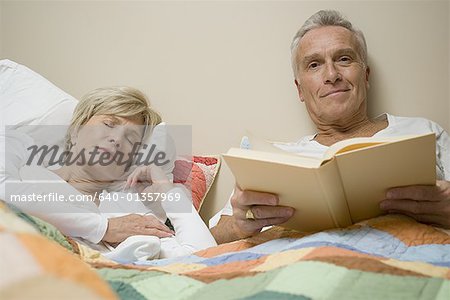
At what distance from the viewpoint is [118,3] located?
1.61m

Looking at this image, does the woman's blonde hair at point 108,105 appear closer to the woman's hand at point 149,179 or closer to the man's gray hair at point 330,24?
the woman's hand at point 149,179

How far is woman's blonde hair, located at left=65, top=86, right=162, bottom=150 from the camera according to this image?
134cm

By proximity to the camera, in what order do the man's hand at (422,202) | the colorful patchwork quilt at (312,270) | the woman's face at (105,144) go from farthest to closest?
the woman's face at (105,144) < the man's hand at (422,202) < the colorful patchwork quilt at (312,270)

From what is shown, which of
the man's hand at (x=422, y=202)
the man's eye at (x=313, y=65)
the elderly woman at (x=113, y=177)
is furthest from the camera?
the man's eye at (x=313, y=65)

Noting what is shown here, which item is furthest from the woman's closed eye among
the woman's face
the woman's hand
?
the woman's hand

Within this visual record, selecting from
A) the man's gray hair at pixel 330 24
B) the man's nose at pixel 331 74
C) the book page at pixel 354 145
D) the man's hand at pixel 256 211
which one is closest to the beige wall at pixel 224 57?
the man's gray hair at pixel 330 24

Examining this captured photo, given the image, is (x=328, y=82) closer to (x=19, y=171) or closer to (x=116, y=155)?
(x=116, y=155)

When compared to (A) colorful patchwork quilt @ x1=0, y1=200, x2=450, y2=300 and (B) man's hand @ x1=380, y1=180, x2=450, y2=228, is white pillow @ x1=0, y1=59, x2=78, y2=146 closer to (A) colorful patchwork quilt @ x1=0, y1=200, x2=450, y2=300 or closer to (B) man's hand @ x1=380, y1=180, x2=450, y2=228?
(A) colorful patchwork quilt @ x1=0, y1=200, x2=450, y2=300

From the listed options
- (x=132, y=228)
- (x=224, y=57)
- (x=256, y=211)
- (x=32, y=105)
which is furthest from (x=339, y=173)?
(x=32, y=105)

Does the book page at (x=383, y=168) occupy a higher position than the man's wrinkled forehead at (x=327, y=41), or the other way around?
the man's wrinkled forehead at (x=327, y=41)

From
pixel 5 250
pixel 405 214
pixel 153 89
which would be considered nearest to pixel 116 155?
pixel 153 89

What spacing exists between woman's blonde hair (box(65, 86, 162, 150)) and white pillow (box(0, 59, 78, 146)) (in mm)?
43

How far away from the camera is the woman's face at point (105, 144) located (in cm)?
130

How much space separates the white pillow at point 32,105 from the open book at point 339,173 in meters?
0.72
